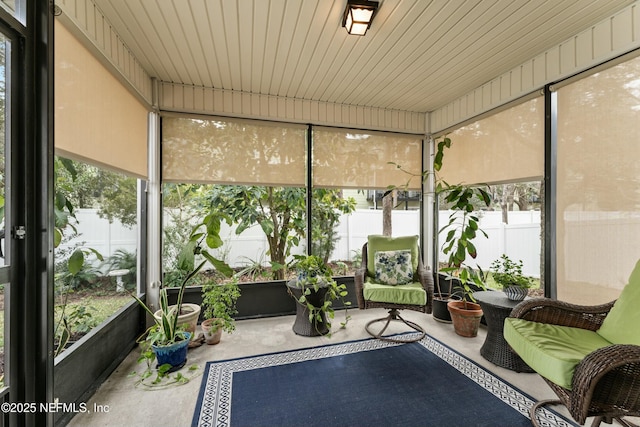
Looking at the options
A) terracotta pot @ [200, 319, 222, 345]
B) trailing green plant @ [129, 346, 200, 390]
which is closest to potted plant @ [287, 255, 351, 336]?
terracotta pot @ [200, 319, 222, 345]

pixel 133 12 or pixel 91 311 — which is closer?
pixel 133 12

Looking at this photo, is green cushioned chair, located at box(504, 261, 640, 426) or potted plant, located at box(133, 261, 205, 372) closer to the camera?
green cushioned chair, located at box(504, 261, 640, 426)

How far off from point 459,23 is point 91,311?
11.5 feet

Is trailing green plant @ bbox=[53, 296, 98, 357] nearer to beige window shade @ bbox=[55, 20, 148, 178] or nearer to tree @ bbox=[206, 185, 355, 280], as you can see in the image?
beige window shade @ bbox=[55, 20, 148, 178]

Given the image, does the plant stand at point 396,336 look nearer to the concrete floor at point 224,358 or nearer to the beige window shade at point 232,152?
the concrete floor at point 224,358

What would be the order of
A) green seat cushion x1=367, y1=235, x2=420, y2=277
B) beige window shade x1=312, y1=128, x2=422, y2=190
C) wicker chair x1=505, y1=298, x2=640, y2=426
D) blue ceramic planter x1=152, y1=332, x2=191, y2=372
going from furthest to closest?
beige window shade x1=312, y1=128, x2=422, y2=190 → green seat cushion x1=367, y1=235, x2=420, y2=277 → blue ceramic planter x1=152, y1=332, x2=191, y2=372 → wicker chair x1=505, y1=298, x2=640, y2=426

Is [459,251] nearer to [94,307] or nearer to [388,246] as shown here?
[388,246]

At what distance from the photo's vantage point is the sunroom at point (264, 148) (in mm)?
1438

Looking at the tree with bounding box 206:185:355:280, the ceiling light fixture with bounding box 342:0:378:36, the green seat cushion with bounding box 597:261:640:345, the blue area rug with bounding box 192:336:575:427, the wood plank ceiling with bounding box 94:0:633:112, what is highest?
the wood plank ceiling with bounding box 94:0:633:112

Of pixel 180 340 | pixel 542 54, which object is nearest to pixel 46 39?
pixel 180 340

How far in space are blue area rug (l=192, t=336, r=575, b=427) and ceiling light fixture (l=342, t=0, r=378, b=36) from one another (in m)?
2.59

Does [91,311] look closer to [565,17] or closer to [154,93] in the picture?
[154,93]

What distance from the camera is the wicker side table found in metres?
2.22

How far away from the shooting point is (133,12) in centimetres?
196
